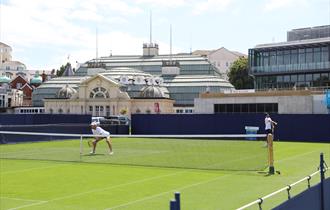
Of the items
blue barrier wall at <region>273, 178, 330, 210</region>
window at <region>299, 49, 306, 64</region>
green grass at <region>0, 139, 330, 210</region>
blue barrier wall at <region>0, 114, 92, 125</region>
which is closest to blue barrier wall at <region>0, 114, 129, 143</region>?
blue barrier wall at <region>0, 114, 92, 125</region>

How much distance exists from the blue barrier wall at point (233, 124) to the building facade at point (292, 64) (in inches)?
1099

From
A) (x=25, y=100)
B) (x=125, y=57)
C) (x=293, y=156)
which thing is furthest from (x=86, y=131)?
(x=25, y=100)

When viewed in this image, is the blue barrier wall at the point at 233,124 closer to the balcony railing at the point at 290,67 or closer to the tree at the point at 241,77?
the balcony railing at the point at 290,67

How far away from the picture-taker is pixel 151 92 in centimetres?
8050

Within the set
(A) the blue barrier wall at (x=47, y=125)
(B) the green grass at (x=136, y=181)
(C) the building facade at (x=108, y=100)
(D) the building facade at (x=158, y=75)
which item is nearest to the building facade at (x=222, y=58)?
(D) the building facade at (x=158, y=75)

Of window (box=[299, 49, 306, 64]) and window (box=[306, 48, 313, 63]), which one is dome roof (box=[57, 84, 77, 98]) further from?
window (box=[306, 48, 313, 63])

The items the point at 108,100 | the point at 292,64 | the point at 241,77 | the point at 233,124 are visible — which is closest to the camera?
the point at 233,124

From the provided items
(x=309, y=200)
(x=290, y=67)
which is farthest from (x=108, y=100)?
(x=309, y=200)

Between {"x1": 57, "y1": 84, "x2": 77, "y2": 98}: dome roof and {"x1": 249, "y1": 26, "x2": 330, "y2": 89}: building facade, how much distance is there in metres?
29.8

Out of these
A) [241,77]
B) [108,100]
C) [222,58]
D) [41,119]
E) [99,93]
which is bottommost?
[41,119]

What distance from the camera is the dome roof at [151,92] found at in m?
80.2

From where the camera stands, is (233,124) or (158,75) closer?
(233,124)

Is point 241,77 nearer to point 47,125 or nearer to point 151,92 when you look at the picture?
point 151,92

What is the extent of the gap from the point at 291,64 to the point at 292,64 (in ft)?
0.68
